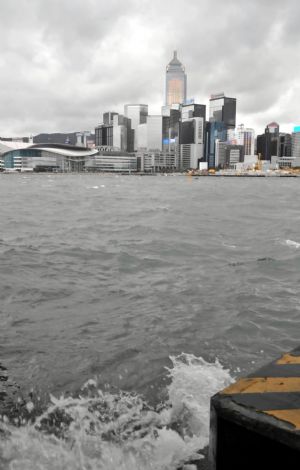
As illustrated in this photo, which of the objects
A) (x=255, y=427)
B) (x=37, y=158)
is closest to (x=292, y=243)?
(x=255, y=427)

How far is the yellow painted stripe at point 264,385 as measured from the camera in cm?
253

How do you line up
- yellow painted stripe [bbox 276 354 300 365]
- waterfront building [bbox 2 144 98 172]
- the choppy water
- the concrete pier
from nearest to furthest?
the concrete pier, yellow painted stripe [bbox 276 354 300 365], the choppy water, waterfront building [bbox 2 144 98 172]

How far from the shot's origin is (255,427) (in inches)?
87.8

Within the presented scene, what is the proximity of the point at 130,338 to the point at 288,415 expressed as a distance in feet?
12.8

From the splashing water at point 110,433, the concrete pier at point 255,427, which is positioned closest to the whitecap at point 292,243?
the splashing water at point 110,433

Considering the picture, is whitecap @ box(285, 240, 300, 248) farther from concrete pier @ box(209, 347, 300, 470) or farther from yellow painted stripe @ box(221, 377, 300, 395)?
concrete pier @ box(209, 347, 300, 470)

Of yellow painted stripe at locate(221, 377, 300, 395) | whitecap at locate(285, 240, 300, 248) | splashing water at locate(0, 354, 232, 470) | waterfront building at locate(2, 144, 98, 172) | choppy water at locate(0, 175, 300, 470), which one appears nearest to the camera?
yellow painted stripe at locate(221, 377, 300, 395)

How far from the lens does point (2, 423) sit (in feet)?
12.6

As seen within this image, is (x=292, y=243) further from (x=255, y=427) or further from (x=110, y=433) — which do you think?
(x=255, y=427)

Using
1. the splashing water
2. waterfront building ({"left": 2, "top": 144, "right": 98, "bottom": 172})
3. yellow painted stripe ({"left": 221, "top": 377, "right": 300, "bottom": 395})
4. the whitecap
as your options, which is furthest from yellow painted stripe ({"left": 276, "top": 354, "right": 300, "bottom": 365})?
waterfront building ({"left": 2, "top": 144, "right": 98, "bottom": 172})

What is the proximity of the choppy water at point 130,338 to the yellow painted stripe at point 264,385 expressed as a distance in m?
1.10

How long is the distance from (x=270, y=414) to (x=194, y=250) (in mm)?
10326

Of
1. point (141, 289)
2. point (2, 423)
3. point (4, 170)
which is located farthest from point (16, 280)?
point (4, 170)

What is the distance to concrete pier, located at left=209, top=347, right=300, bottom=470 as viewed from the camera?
2.18 metres
